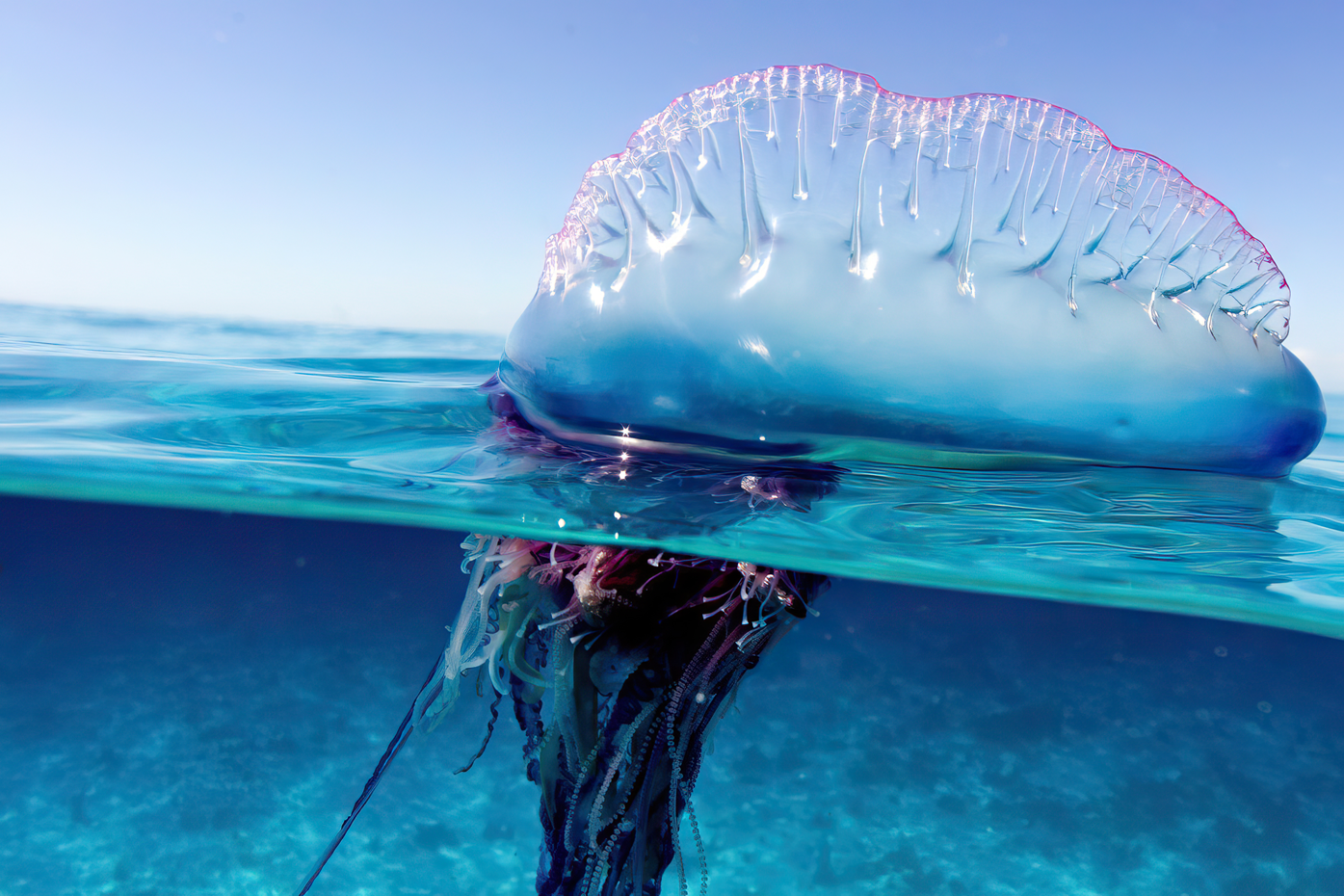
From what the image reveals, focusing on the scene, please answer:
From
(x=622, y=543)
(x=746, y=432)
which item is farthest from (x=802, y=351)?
(x=622, y=543)

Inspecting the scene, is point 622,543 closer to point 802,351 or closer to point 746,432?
point 746,432

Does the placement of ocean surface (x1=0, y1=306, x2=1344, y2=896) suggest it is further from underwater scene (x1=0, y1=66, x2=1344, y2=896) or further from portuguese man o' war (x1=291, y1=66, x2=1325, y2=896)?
portuguese man o' war (x1=291, y1=66, x2=1325, y2=896)

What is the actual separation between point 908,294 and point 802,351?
27cm

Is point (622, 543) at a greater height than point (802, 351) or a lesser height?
lesser

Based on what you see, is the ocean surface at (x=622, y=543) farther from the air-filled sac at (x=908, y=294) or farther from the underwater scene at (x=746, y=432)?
the air-filled sac at (x=908, y=294)

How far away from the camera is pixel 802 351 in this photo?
Answer: 172 cm

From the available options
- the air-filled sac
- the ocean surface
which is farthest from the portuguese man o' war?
the ocean surface

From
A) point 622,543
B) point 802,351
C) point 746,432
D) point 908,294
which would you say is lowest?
point 622,543

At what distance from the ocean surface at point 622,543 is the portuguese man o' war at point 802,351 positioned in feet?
0.55

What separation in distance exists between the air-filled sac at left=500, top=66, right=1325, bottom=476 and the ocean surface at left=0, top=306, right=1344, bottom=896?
9.8 inches

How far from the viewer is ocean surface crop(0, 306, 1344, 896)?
7.34ft

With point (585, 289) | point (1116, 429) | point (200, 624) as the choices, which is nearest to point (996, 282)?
point (1116, 429)

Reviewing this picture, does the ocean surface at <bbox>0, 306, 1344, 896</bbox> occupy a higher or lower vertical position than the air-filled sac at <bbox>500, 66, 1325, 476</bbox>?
lower

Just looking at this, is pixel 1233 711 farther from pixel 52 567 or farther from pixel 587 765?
pixel 52 567
